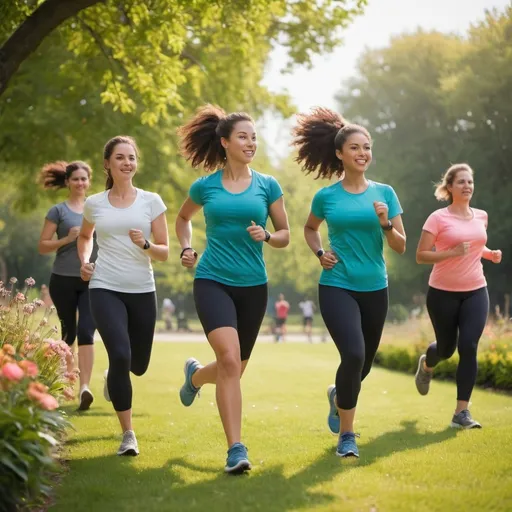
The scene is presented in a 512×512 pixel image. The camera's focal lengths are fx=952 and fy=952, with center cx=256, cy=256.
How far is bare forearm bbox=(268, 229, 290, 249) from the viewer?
6723 millimetres

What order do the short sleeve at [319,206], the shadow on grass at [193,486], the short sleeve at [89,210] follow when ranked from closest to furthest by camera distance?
the shadow on grass at [193,486]
the short sleeve at [319,206]
the short sleeve at [89,210]

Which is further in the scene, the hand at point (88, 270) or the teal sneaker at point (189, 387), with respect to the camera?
the teal sneaker at point (189, 387)

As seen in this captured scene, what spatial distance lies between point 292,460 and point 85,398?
3566 millimetres

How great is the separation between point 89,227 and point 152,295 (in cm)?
91

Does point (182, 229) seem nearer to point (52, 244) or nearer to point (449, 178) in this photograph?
point (52, 244)

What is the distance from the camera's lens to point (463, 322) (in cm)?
866

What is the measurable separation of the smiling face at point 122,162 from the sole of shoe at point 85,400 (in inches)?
124

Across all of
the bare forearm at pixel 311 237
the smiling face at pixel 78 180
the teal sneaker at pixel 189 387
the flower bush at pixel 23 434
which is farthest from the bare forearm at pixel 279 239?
the smiling face at pixel 78 180

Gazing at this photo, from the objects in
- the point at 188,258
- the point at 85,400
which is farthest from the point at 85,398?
the point at 188,258

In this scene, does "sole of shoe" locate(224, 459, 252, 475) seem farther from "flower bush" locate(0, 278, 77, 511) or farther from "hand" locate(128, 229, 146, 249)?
"hand" locate(128, 229, 146, 249)

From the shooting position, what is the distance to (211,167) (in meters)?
7.39

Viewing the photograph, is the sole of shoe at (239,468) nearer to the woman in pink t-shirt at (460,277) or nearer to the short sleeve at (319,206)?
the short sleeve at (319,206)

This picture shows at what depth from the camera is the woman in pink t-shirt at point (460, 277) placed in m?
8.56

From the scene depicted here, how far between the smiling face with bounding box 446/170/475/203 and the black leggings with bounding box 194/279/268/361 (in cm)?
282
